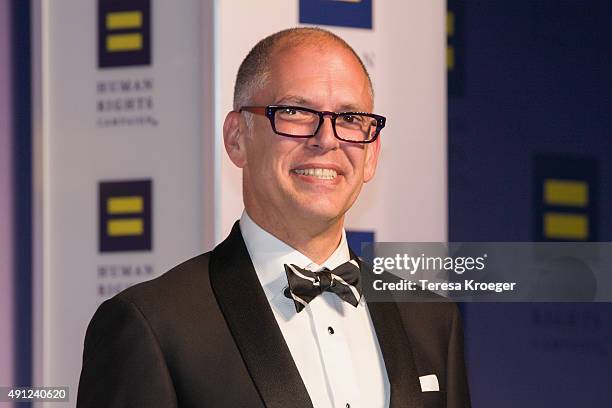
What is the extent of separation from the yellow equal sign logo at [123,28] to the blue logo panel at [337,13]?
54cm

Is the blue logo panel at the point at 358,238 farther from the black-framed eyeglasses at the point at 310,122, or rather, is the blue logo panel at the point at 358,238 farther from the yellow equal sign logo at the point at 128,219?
the black-framed eyeglasses at the point at 310,122

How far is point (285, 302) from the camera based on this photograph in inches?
91.4

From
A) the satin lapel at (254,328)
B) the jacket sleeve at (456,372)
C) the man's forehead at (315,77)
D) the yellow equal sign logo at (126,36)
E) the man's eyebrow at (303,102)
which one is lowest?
the jacket sleeve at (456,372)

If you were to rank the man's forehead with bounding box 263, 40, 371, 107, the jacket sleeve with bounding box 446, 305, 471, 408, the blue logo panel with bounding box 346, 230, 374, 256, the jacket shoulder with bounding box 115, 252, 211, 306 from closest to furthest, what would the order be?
the jacket shoulder with bounding box 115, 252, 211, 306, the man's forehead with bounding box 263, 40, 371, 107, the jacket sleeve with bounding box 446, 305, 471, 408, the blue logo panel with bounding box 346, 230, 374, 256

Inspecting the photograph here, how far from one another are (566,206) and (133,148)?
157 cm

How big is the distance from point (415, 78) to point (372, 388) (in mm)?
1451

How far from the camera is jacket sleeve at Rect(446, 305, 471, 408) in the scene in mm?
2398

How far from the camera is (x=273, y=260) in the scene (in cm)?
235

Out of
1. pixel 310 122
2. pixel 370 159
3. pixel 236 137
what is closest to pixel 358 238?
pixel 370 159

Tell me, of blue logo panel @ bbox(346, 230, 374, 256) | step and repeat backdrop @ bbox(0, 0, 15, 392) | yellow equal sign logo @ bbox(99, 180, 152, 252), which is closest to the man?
blue logo panel @ bbox(346, 230, 374, 256)

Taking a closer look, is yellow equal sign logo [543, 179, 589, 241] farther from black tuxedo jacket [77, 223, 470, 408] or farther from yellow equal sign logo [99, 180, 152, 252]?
black tuxedo jacket [77, 223, 470, 408]

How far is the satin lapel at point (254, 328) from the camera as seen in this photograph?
2.12 meters

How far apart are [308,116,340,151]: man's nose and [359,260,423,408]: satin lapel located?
1.25ft

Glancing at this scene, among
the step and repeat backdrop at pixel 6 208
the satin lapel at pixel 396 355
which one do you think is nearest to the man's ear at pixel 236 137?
the satin lapel at pixel 396 355
